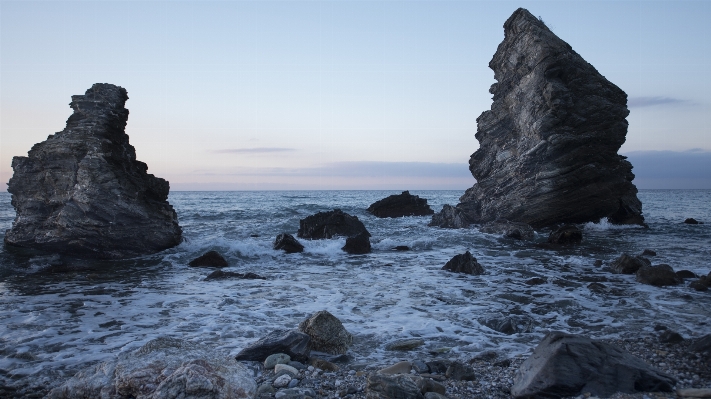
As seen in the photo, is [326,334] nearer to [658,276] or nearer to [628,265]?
[658,276]

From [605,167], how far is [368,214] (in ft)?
74.0

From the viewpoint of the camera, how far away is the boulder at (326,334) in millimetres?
6895

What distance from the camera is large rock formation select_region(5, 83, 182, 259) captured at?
1655cm

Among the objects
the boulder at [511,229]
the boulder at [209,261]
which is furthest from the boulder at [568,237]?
the boulder at [209,261]

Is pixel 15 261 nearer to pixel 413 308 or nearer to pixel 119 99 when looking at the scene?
pixel 119 99

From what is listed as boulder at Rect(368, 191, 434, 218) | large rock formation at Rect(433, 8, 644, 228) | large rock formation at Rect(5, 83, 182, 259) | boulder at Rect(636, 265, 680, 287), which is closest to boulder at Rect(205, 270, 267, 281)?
large rock formation at Rect(5, 83, 182, 259)

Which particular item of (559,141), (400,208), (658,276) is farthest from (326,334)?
(400,208)

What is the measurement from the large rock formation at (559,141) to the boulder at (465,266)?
513 inches

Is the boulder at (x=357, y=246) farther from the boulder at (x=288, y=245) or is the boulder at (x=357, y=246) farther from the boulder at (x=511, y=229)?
the boulder at (x=511, y=229)

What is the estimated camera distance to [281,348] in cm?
652

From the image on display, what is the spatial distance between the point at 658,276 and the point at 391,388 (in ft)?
32.8

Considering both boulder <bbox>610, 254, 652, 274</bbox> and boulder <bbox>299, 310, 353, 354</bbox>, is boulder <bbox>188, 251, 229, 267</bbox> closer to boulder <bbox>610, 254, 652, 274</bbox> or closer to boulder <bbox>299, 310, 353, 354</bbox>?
boulder <bbox>299, 310, 353, 354</bbox>

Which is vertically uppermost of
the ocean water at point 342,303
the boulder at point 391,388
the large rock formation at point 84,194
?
the large rock formation at point 84,194

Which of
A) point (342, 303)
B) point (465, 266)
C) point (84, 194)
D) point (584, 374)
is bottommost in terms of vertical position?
point (342, 303)
